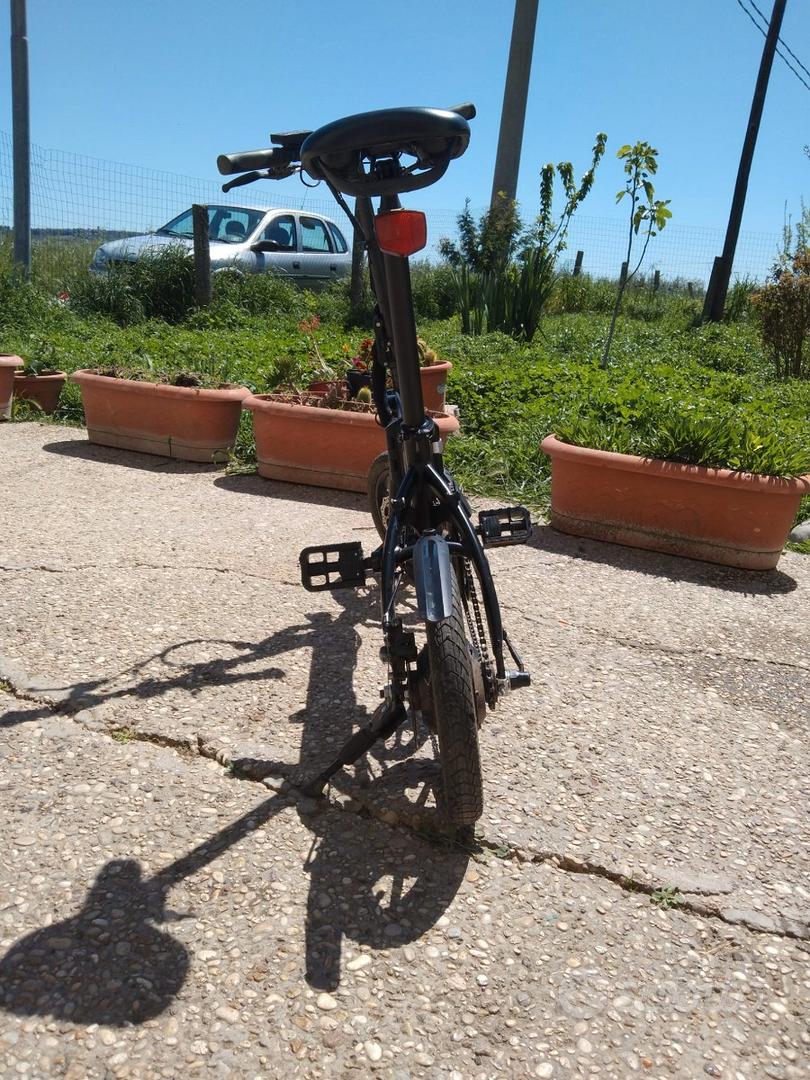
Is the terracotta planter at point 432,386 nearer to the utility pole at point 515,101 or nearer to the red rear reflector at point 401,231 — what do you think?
the red rear reflector at point 401,231

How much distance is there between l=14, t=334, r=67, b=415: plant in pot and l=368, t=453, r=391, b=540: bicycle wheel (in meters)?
4.13

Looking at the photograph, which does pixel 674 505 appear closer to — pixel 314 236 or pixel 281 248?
pixel 281 248

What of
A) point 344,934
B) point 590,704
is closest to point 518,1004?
point 344,934

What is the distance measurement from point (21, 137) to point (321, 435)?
7.04m

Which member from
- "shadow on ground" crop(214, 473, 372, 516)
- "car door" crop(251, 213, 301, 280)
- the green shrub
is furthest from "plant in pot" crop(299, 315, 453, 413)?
the green shrub

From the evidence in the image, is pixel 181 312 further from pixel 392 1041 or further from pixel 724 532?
pixel 392 1041

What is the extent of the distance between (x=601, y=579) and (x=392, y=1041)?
2.52 meters

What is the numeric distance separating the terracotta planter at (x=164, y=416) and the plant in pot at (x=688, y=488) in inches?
80.6

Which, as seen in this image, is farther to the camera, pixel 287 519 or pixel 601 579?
pixel 287 519

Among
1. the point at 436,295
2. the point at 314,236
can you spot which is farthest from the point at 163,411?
the point at 436,295

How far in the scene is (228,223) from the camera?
38.4ft

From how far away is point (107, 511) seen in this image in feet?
14.0

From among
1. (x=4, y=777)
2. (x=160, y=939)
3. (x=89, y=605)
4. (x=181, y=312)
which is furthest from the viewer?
(x=181, y=312)

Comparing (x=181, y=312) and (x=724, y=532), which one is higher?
(x=181, y=312)
